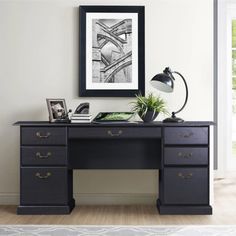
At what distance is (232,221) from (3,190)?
2.18m

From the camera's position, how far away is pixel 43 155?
4.15m

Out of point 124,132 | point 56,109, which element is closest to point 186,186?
point 124,132

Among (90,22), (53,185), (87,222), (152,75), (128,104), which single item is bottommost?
(87,222)

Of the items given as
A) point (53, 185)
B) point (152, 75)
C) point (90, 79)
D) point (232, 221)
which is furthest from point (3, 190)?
point (232, 221)

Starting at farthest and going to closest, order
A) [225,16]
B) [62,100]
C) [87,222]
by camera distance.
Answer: [225,16] < [62,100] < [87,222]

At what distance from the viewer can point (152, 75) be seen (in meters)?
4.56

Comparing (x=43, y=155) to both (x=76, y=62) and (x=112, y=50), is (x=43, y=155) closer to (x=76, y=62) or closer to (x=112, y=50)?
(x=76, y=62)

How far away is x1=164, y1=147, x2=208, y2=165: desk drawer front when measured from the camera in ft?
13.5

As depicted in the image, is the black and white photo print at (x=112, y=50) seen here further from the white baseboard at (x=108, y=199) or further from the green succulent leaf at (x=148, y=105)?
the white baseboard at (x=108, y=199)

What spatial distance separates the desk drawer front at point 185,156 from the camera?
412 cm

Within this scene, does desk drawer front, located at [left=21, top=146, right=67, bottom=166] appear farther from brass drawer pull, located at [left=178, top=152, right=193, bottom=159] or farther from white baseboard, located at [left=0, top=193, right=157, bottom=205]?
brass drawer pull, located at [left=178, top=152, right=193, bottom=159]

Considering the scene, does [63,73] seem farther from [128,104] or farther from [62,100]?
[128,104]

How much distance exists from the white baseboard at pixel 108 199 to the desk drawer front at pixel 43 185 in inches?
18.0

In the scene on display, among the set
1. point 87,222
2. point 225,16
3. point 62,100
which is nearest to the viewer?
point 87,222
